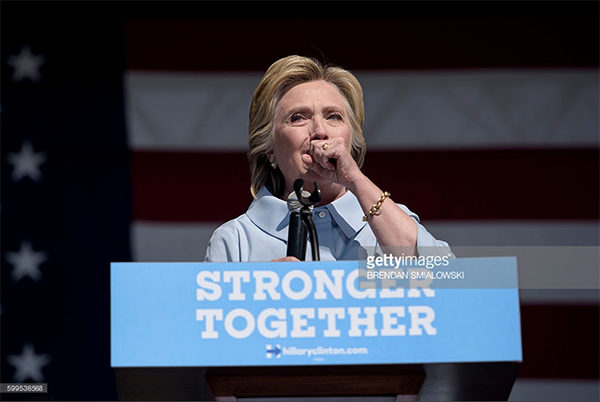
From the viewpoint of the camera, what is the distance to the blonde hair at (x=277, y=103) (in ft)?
7.95

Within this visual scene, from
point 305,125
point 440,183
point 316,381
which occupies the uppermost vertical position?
point 440,183

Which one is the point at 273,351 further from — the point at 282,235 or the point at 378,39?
the point at 378,39

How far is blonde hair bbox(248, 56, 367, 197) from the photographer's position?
2424mm

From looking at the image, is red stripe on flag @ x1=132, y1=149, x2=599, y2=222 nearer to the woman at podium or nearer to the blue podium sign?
the woman at podium

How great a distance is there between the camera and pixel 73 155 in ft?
13.8

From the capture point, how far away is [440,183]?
420cm

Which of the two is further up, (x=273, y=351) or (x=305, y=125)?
(x=305, y=125)

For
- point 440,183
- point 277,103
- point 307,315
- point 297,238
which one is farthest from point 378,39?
point 307,315

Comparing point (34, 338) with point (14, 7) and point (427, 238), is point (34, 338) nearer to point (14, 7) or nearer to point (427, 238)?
point (14, 7)

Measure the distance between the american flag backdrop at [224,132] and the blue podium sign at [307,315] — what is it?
2504 millimetres

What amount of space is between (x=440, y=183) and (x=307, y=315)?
265 cm

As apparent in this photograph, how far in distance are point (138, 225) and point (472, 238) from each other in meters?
1.37

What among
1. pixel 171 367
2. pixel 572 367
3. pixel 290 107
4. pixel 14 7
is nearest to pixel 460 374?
pixel 171 367

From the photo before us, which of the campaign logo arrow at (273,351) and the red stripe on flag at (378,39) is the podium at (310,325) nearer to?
the campaign logo arrow at (273,351)
